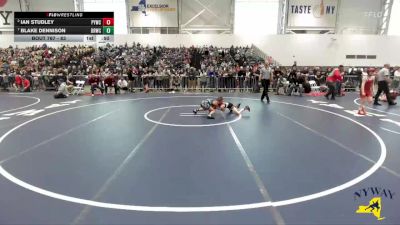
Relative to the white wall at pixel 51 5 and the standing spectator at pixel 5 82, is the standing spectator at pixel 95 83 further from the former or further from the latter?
the white wall at pixel 51 5

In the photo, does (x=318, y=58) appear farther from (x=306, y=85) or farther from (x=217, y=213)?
(x=217, y=213)

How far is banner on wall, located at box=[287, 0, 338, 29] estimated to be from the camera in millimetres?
30641

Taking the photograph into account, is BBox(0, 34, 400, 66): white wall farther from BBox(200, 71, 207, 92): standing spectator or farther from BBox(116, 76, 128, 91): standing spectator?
BBox(116, 76, 128, 91): standing spectator

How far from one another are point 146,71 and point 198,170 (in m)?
15.9

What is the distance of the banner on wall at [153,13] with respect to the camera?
102 feet

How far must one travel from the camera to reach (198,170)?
5.51 meters

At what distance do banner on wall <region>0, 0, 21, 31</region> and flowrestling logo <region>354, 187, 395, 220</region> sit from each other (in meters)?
35.0

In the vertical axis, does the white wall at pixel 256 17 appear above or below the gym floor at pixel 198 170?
above

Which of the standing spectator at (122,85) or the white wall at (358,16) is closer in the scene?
the standing spectator at (122,85)

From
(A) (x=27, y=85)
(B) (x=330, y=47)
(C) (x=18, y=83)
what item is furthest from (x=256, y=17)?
(C) (x=18, y=83)

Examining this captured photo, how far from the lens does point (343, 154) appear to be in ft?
21.2

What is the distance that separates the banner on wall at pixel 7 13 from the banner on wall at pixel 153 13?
11.2m

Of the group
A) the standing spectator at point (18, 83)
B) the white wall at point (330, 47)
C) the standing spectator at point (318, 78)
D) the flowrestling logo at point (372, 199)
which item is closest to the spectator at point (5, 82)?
the standing spectator at point (18, 83)
